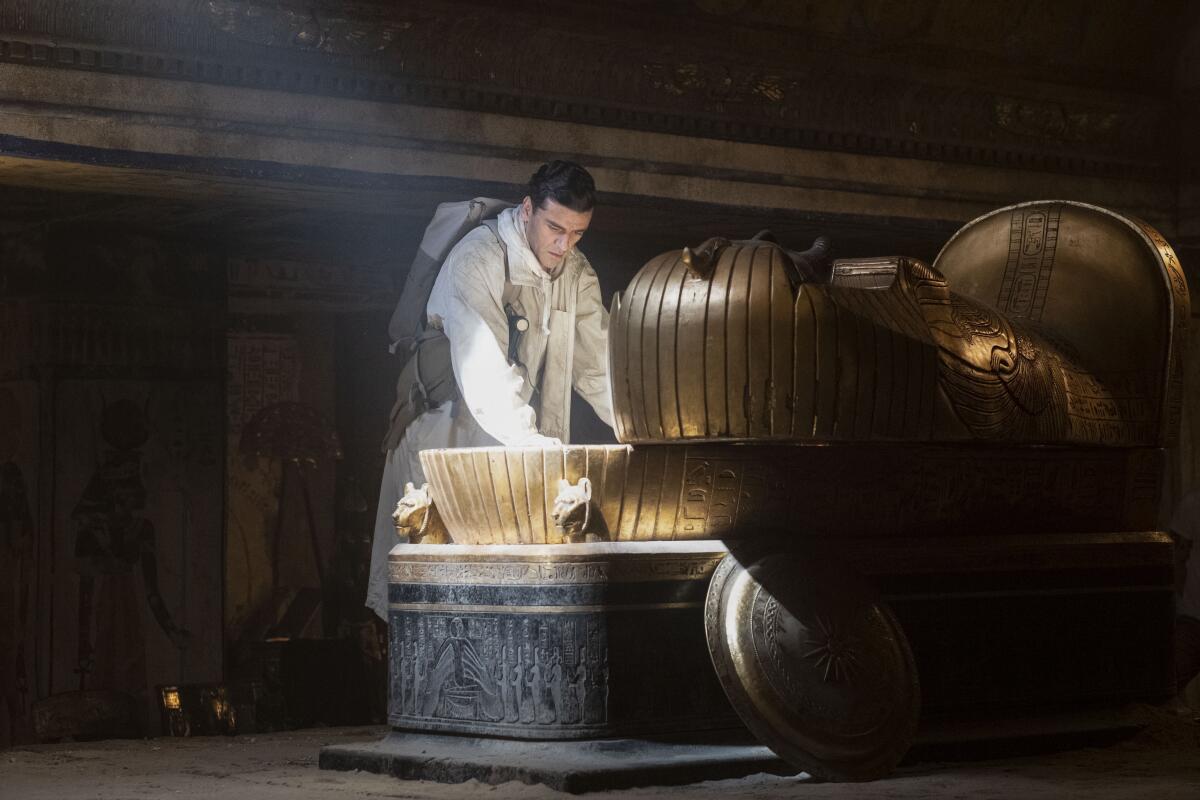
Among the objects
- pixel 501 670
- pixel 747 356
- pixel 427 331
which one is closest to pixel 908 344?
pixel 747 356

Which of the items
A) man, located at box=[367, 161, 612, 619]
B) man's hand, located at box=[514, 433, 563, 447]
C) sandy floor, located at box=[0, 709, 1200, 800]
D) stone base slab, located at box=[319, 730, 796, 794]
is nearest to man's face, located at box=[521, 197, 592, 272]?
man, located at box=[367, 161, 612, 619]

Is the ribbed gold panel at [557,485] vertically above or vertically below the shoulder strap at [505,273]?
below

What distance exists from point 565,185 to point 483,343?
53 centimetres

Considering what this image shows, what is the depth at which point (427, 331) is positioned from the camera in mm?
6098

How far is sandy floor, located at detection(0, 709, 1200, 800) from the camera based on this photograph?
15.8ft

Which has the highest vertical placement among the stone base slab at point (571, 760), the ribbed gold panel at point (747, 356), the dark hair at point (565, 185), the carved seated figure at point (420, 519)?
the dark hair at point (565, 185)

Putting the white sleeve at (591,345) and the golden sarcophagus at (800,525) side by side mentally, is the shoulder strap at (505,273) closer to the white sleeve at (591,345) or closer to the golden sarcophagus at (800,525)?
the white sleeve at (591,345)

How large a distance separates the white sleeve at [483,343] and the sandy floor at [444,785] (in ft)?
3.49

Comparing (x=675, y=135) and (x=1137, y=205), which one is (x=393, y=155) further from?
(x=1137, y=205)

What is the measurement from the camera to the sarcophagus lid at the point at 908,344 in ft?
16.8

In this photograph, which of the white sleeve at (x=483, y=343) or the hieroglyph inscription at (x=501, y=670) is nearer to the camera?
the hieroglyph inscription at (x=501, y=670)

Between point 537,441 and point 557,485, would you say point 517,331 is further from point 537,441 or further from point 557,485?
point 557,485

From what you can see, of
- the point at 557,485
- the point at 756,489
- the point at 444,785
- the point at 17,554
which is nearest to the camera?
the point at 444,785

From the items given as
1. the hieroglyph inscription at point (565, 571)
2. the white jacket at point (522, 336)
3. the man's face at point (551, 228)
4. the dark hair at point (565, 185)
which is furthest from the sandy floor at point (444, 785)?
the dark hair at point (565, 185)
